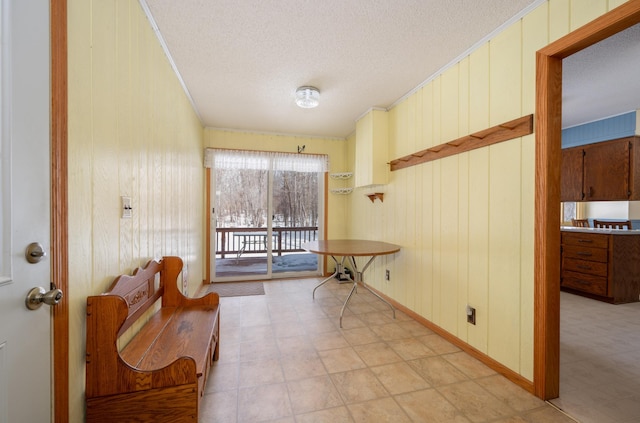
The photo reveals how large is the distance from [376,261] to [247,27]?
9.74ft

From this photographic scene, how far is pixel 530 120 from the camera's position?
165cm

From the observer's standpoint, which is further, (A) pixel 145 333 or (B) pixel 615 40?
(B) pixel 615 40

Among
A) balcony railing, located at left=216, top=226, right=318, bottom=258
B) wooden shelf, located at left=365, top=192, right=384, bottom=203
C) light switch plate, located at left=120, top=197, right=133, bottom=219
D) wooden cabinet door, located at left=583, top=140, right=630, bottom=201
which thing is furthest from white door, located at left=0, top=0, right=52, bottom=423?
wooden cabinet door, located at left=583, top=140, right=630, bottom=201

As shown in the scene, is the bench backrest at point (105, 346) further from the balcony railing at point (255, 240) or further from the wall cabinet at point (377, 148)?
→ the balcony railing at point (255, 240)

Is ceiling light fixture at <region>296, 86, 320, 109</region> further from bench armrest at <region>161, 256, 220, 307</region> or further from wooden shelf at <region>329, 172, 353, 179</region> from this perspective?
bench armrest at <region>161, 256, 220, 307</region>

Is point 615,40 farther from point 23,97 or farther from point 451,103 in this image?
point 23,97

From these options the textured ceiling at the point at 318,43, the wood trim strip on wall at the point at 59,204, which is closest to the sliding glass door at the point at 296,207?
the textured ceiling at the point at 318,43

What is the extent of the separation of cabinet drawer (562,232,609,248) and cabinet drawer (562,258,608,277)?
8.7 inches

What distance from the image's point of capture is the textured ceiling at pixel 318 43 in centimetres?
169

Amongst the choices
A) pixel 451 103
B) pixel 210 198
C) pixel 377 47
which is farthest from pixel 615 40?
pixel 210 198

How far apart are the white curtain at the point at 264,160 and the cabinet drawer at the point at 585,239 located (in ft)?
11.8

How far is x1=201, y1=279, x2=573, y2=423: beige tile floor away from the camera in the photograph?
4.86ft

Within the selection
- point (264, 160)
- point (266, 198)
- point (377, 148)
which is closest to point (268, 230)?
point (266, 198)

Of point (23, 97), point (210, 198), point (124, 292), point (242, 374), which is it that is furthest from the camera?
point (210, 198)
